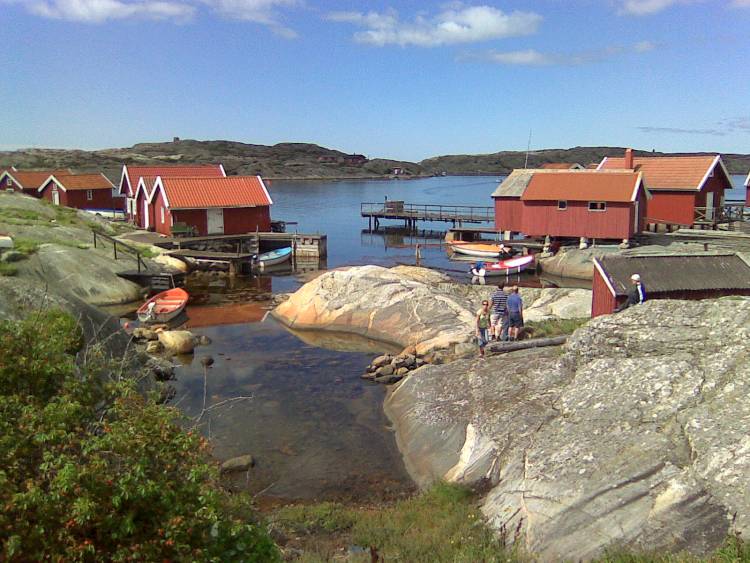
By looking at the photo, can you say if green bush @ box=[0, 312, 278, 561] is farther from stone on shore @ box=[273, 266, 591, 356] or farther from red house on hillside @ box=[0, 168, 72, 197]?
red house on hillside @ box=[0, 168, 72, 197]

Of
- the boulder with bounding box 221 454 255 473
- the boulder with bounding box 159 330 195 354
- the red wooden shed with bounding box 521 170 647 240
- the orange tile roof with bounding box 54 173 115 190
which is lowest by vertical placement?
the boulder with bounding box 221 454 255 473

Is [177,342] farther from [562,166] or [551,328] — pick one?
[562,166]

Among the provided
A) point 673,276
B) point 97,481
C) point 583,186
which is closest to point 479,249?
point 583,186

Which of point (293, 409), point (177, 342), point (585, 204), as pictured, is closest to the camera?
point (293, 409)

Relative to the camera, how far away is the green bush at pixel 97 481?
5336 mm

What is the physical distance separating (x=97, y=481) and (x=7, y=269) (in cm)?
2586

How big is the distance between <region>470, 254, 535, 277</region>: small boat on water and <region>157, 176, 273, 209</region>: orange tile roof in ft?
55.9

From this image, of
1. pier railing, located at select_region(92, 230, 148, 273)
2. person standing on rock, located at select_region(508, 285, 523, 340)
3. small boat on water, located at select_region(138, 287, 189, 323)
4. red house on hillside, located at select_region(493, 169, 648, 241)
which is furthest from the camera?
red house on hillside, located at select_region(493, 169, 648, 241)

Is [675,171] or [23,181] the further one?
[23,181]

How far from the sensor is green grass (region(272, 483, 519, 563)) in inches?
373

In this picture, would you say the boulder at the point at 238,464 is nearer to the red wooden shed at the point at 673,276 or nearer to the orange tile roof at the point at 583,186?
the red wooden shed at the point at 673,276

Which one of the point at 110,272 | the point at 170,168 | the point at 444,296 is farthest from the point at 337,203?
the point at 444,296

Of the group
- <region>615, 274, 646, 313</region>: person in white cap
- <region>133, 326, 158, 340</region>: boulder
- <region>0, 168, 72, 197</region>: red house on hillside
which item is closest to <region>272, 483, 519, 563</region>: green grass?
<region>615, 274, 646, 313</region>: person in white cap

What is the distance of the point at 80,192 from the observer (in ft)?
200
